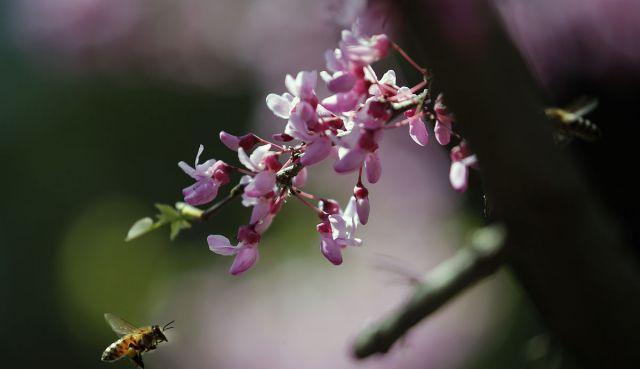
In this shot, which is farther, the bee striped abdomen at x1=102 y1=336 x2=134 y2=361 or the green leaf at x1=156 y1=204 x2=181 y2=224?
the bee striped abdomen at x1=102 y1=336 x2=134 y2=361

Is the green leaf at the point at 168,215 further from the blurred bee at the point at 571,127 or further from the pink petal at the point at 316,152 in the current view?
the blurred bee at the point at 571,127

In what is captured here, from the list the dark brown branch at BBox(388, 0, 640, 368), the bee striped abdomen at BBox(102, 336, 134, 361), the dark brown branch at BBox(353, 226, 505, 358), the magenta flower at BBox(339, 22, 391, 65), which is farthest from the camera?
the bee striped abdomen at BBox(102, 336, 134, 361)

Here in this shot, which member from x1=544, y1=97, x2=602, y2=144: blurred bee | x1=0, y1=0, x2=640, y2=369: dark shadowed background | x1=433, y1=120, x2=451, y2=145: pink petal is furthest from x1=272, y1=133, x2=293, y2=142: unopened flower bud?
x1=0, y1=0, x2=640, y2=369: dark shadowed background

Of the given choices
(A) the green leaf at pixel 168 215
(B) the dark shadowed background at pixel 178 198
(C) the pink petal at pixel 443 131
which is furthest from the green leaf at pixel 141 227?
(B) the dark shadowed background at pixel 178 198

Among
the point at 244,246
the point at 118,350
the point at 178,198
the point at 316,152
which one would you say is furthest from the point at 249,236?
the point at 178,198

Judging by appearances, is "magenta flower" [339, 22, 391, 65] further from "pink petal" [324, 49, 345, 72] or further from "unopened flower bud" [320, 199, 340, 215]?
"unopened flower bud" [320, 199, 340, 215]

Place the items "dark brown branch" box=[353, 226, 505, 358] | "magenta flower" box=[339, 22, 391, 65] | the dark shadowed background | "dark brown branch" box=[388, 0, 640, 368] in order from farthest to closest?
the dark shadowed background < "dark brown branch" box=[353, 226, 505, 358] < "magenta flower" box=[339, 22, 391, 65] < "dark brown branch" box=[388, 0, 640, 368]
